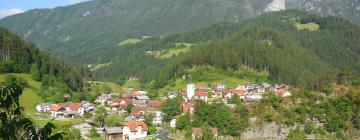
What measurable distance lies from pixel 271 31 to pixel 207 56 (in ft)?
132

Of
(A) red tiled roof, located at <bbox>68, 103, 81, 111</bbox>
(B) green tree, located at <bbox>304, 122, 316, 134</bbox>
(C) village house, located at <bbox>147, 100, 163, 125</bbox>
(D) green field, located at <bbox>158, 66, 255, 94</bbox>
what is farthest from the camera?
(D) green field, located at <bbox>158, 66, 255, 94</bbox>

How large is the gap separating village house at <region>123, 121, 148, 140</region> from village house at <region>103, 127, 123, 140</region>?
0.81 meters

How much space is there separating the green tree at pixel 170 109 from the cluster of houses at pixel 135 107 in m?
1.57

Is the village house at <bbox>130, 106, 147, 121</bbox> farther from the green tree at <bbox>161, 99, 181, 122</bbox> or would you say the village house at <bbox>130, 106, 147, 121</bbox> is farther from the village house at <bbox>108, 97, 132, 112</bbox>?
the village house at <bbox>108, 97, 132, 112</bbox>

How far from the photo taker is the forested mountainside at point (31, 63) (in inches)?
4263

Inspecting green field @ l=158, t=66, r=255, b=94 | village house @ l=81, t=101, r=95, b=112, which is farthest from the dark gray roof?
green field @ l=158, t=66, r=255, b=94

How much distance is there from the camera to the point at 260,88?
395 ft

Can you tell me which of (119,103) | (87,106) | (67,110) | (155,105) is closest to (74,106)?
(67,110)

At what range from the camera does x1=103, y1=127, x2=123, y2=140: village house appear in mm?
73062

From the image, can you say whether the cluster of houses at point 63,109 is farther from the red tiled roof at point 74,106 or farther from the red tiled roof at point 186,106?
the red tiled roof at point 186,106

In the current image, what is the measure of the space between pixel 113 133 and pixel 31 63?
50.9 metres

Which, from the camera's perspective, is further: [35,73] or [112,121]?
[35,73]

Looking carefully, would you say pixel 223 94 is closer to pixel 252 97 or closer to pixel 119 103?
pixel 252 97

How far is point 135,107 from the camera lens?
3836 inches
